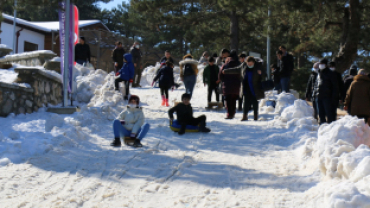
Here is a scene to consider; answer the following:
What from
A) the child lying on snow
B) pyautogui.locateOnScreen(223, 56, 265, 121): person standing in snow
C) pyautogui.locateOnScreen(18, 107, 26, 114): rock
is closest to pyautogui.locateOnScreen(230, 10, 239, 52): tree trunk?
pyautogui.locateOnScreen(223, 56, 265, 121): person standing in snow

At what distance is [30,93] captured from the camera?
962 centimetres

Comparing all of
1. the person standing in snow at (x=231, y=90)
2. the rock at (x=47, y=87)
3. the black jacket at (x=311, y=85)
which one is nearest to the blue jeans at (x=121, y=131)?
the person standing in snow at (x=231, y=90)

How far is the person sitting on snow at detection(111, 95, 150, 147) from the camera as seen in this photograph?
7.12 meters

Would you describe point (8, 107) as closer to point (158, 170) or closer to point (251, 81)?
point (158, 170)

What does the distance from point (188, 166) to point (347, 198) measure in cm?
257

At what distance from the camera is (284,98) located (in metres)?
11.4

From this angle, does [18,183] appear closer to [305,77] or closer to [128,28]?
[305,77]

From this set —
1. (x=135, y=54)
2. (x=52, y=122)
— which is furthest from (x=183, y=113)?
(x=135, y=54)

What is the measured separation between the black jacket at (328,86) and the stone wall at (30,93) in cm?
647

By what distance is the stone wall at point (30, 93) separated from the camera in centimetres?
885

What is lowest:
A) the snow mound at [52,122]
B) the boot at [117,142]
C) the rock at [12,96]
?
the boot at [117,142]

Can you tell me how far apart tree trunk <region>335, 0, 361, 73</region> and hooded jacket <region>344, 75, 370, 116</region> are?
20.4ft

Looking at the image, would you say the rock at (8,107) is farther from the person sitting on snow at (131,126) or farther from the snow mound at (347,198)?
the snow mound at (347,198)

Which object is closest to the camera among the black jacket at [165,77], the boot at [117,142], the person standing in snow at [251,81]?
the boot at [117,142]
